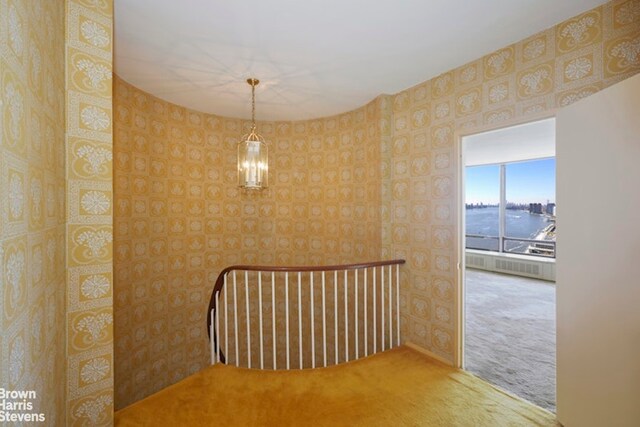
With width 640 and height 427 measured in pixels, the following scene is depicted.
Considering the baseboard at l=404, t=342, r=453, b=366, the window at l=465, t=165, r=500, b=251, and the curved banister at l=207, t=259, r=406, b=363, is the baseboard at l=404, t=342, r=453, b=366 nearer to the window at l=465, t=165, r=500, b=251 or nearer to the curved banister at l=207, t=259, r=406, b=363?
the curved banister at l=207, t=259, r=406, b=363


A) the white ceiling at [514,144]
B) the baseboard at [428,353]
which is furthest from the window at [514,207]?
the baseboard at [428,353]

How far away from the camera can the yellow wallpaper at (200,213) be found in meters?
2.96

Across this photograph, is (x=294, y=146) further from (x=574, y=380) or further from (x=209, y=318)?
(x=574, y=380)

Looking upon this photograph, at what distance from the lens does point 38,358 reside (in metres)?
1.05

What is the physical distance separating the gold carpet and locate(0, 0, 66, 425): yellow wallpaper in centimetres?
77

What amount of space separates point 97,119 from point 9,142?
99 centimetres

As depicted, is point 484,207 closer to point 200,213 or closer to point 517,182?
point 517,182

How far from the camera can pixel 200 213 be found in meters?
3.76

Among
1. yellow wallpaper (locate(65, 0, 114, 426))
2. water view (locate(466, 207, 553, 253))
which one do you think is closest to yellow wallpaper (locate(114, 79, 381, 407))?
yellow wallpaper (locate(65, 0, 114, 426))

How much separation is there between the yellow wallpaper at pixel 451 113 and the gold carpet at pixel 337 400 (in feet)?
Result: 1.65

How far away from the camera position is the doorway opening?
2.72 metres

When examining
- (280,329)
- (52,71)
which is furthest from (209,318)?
(52,71)

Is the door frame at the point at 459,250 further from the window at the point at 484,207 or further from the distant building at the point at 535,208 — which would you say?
the distant building at the point at 535,208

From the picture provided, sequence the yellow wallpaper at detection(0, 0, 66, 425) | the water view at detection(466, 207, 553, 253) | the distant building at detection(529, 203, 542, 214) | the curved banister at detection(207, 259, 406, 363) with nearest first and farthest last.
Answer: the yellow wallpaper at detection(0, 0, 66, 425), the curved banister at detection(207, 259, 406, 363), the water view at detection(466, 207, 553, 253), the distant building at detection(529, 203, 542, 214)
